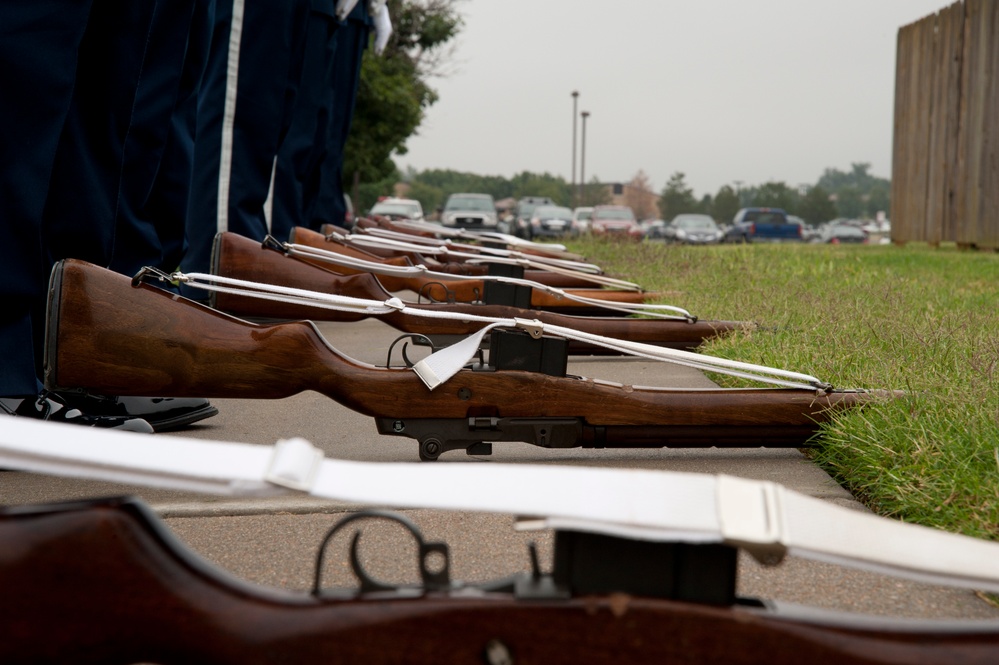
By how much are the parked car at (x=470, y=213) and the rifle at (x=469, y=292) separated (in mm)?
22921

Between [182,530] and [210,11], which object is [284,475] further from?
[210,11]

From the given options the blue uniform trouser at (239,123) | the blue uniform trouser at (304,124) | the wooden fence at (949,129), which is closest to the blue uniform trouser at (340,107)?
the blue uniform trouser at (304,124)

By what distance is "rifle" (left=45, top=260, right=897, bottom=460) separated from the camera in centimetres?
264

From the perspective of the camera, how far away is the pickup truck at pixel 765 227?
4381 centimetres

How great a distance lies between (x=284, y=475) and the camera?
1116 millimetres

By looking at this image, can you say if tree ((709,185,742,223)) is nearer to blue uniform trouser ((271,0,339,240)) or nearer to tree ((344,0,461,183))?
tree ((344,0,461,183))

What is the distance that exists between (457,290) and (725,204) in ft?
345

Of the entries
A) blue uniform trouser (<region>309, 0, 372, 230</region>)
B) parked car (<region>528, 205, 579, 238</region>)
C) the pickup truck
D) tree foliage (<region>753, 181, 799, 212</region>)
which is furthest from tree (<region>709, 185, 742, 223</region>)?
blue uniform trouser (<region>309, 0, 372, 230</region>)

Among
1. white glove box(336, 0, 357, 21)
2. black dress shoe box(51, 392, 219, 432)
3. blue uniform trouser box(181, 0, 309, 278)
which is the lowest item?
black dress shoe box(51, 392, 219, 432)

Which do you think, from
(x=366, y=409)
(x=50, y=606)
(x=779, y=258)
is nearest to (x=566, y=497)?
(x=50, y=606)

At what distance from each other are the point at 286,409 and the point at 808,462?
1.93 meters

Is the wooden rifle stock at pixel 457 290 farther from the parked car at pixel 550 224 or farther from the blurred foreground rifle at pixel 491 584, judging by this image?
the parked car at pixel 550 224

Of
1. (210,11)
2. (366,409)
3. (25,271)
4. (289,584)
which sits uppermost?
(210,11)

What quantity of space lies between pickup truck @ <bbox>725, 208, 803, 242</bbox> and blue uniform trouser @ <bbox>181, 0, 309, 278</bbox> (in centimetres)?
3697
